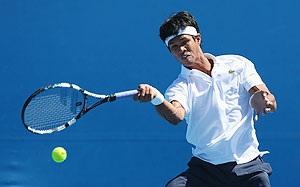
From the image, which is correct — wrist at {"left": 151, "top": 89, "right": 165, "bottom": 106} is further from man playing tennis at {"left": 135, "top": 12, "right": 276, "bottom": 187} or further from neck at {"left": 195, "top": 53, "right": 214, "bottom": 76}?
neck at {"left": 195, "top": 53, "right": 214, "bottom": 76}

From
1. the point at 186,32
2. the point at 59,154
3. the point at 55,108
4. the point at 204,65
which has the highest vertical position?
the point at 186,32

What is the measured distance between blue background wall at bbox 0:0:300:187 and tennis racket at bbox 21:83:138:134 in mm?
656

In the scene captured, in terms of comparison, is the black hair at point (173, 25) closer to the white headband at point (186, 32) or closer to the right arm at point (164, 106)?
the white headband at point (186, 32)

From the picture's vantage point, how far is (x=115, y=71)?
3328 millimetres

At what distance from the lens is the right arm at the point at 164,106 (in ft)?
7.54

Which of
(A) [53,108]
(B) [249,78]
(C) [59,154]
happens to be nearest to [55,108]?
(A) [53,108]

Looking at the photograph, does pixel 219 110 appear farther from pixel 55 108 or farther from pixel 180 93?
pixel 55 108

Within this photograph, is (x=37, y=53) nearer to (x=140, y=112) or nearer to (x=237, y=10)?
(x=140, y=112)

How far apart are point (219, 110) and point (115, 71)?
0.90 meters

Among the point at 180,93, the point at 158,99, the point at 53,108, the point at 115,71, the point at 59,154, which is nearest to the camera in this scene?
the point at 158,99

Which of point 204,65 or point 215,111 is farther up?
point 204,65

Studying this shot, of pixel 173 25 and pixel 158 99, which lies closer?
pixel 158 99

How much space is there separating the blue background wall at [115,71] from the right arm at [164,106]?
0.86 meters

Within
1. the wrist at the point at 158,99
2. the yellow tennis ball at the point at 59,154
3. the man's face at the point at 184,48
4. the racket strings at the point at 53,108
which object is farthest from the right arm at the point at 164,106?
the yellow tennis ball at the point at 59,154
